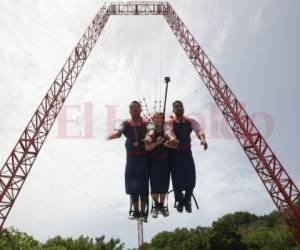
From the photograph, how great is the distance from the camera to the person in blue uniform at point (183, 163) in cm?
656

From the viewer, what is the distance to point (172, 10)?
2852 centimetres

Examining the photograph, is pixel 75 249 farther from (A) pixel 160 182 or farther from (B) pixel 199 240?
(A) pixel 160 182

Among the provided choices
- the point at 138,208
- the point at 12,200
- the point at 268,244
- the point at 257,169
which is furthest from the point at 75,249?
the point at 138,208

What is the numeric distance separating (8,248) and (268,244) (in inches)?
1298

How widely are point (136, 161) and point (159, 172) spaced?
45 centimetres

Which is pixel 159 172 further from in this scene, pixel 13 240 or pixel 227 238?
pixel 227 238

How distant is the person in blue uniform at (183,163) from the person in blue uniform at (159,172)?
0.12 meters

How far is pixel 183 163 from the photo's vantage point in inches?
258

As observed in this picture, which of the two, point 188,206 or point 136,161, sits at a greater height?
point 136,161

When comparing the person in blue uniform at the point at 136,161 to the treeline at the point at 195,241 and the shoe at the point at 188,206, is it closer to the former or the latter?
the shoe at the point at 188,206

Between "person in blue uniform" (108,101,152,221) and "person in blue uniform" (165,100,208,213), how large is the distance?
0.46 m

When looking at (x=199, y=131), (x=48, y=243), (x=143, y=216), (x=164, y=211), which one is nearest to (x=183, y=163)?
(x=199, y=131)

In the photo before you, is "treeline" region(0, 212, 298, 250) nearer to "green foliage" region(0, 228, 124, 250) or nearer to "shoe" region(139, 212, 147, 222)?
"green foliage" region(0, 228, 124, 250)

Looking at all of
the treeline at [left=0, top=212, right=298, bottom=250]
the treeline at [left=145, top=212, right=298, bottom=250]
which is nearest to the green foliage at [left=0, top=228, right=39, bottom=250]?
the treeline at [left=0, top=212, right=298, bottom=250]
